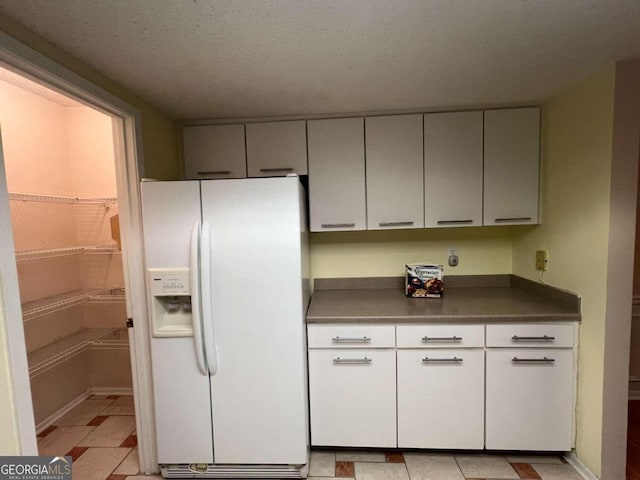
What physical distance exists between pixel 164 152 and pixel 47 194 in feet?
3.70

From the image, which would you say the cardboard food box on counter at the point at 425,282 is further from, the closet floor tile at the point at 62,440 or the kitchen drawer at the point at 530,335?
the closet floor tile at the point at 62,440

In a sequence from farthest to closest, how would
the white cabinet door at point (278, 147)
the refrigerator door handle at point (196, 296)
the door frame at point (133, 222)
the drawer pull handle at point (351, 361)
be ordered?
the white cabinet door at point (278, 147), the drawer pull handle at point (351, 361), the refrigerator door handle at point (196, 296), the door frame at point (133, 222)

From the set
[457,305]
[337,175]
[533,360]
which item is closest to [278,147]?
[337,175]

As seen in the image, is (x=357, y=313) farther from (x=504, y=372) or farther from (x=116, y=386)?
(x=116, y=386)

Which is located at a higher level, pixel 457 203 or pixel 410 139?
pixel 410 139

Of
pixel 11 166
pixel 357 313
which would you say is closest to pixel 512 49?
pixel 357 313

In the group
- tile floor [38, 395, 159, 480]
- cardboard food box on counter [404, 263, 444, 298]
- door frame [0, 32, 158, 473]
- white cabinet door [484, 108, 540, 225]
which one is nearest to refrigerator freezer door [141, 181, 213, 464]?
door frame [0, 32, 158, 473]

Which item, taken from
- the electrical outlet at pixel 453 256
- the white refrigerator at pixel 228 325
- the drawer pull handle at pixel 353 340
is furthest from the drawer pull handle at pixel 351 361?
the electrical outlet at pixel 453 256

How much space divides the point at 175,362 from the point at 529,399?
2.03m

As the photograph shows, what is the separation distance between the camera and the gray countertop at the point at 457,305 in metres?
1.77

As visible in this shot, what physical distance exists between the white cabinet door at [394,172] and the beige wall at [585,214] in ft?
2.64

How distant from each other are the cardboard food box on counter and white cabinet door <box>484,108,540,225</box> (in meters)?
0.52

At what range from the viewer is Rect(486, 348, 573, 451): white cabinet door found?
1762 mm

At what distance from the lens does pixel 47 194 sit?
2.34m
